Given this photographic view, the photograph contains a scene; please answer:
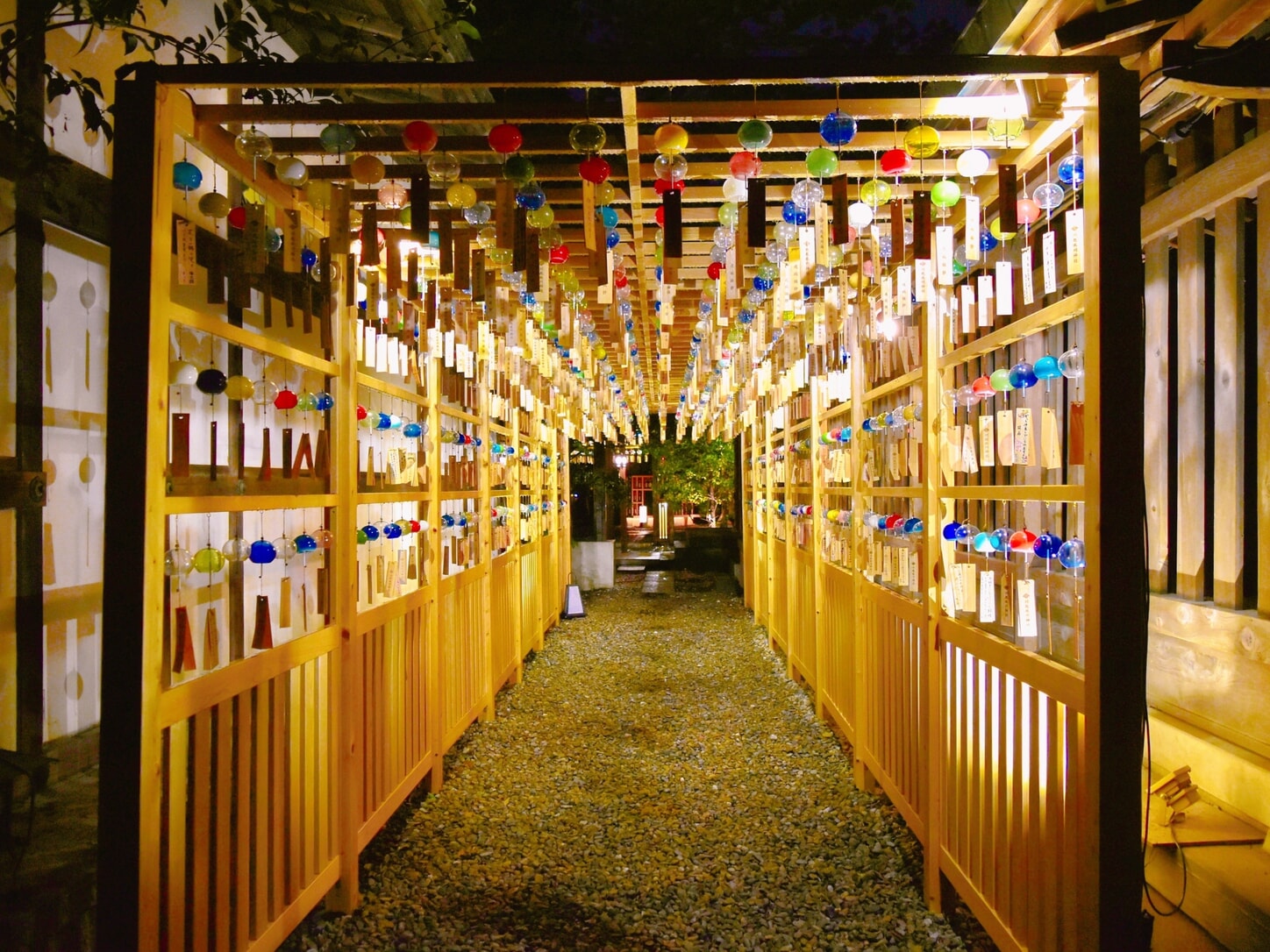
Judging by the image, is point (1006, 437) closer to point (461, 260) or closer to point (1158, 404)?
point (1158, 404)

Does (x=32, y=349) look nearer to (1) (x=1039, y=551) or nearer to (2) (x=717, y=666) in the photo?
(1) (x=1039, y=551)

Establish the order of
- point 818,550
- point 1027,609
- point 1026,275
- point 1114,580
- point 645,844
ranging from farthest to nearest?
point 818,550
point 645,844
point 1026,275
point 1027,609
point 1114,580

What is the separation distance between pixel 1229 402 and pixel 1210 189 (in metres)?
0.81

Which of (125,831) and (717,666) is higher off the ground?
(125,831)

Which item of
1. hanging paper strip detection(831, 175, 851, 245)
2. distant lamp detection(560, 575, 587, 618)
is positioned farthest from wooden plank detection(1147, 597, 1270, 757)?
distant lamp detection(560, 575, 587, 618)

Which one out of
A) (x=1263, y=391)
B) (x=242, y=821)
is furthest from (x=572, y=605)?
(x=1263, y=391)

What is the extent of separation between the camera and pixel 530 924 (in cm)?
300

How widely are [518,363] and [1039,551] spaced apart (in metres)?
4.90

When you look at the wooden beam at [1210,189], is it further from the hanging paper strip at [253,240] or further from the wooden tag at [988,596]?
the hanging paper strip at [253,240]

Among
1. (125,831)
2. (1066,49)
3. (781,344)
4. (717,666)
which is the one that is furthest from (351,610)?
(717,666)

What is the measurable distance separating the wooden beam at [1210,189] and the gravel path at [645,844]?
298cm

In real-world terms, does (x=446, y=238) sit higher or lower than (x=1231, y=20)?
lower

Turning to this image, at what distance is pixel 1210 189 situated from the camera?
2.82m

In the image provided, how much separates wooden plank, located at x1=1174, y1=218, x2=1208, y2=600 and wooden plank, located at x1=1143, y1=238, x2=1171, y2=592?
0.08 meters
